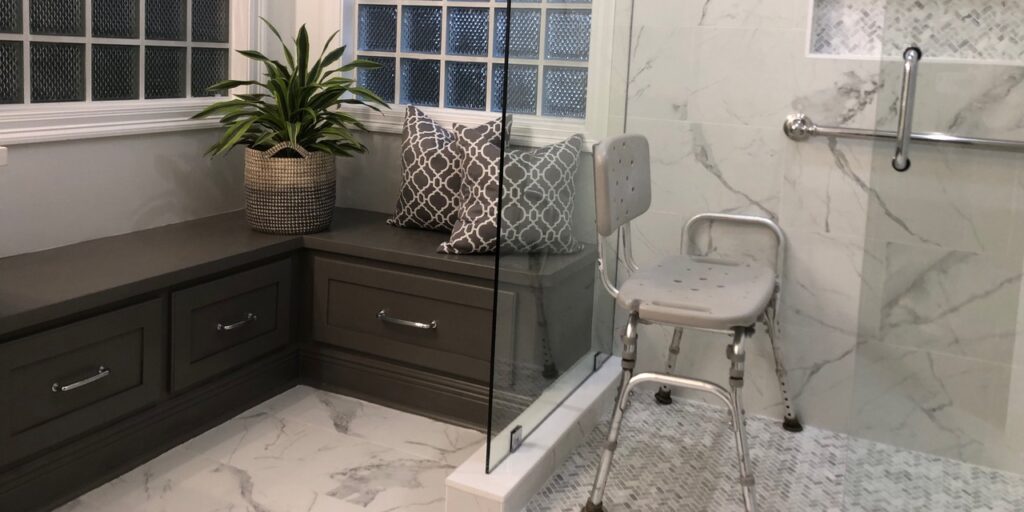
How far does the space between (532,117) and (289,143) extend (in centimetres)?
109

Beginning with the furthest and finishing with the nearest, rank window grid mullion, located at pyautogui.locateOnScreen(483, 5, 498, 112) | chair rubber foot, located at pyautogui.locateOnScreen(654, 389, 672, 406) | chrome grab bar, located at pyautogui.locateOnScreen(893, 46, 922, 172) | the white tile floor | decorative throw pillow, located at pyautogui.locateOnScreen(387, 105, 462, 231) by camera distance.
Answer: window grid mullion, located at pyautogui.locateOnScreen(483, 5, 498, 112)
decorative throw pillow, located at pyautogui.locateOnScreen(387, 105, 462, 231)
chair rubber foot, located at pyautogui.locateOnScreen(654, 389, 672, 406)
the white tile floor
chrome grab bar, located at pyautogui.locateOnScreen(893, 46, 922, 172)

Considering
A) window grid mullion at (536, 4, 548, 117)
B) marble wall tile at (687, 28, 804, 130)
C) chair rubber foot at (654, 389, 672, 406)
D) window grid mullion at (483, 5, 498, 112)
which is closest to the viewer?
window grid mullion at (536, 4, 548, 117)

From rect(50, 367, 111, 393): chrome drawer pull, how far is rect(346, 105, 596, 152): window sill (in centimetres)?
114

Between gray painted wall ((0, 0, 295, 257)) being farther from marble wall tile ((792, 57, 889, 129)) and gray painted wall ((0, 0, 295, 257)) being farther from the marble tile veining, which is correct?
the marble tile veining

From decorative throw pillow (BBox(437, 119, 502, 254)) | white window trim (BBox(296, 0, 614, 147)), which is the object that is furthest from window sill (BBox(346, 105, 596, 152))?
decorative throw pillow (BBox(437, 119, 502, 254))

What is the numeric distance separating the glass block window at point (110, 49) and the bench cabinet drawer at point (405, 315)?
0.77 meters

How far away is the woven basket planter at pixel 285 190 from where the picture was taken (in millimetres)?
2922

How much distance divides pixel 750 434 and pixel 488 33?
1539mm

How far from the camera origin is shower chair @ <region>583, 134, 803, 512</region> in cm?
207

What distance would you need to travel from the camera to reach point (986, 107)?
1.67 metres

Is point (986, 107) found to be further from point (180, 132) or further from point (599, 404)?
point (180, 132)

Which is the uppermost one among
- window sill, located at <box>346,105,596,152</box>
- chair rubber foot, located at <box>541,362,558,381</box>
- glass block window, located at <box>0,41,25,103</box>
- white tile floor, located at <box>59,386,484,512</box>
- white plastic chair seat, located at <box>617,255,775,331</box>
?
glass block window, located at <box>0,41,25,103</box>

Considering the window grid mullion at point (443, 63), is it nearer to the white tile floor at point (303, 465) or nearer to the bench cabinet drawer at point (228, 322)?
the bench cabinet drawer at point (228, 322)

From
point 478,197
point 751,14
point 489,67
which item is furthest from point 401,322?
point 751,14
